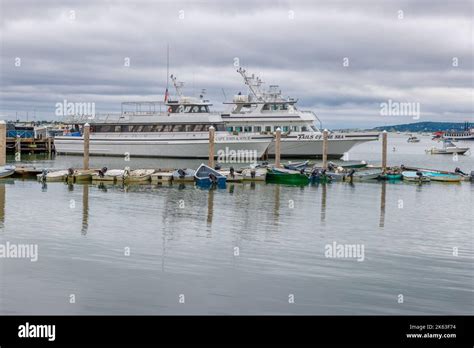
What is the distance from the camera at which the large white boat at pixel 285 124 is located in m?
66.4

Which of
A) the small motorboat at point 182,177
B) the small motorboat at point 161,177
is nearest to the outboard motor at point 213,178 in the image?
the small motorboat at point 182,177

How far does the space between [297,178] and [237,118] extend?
26.0m

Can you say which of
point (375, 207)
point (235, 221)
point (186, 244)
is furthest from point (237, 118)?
point (186, 244)

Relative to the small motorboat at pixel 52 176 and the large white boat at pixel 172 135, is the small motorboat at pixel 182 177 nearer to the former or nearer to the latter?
the small motorboat at pixel 52 176

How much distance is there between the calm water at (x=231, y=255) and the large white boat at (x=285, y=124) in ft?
105

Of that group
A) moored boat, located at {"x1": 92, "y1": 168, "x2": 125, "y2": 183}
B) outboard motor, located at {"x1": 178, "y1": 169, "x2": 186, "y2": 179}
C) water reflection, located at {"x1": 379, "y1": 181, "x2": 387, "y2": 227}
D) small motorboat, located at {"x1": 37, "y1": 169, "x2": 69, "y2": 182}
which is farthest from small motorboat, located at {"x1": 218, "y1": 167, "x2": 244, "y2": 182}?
small motorboat, located at {"x1": 37, "y1": 169, "x2": 69, "y2": 182}

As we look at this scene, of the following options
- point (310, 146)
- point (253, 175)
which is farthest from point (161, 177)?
point (310, 146)

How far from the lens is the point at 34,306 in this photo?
14.1 metres

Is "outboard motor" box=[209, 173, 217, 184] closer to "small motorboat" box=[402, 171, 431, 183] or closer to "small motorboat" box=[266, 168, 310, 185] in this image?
"small motorboat" box=[266, 168, 310, 185]

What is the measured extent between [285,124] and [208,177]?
29.0m

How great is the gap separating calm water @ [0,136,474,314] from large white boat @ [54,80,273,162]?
3024 cm

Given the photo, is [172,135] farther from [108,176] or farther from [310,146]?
[108,176]

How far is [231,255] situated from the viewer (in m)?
19.5
